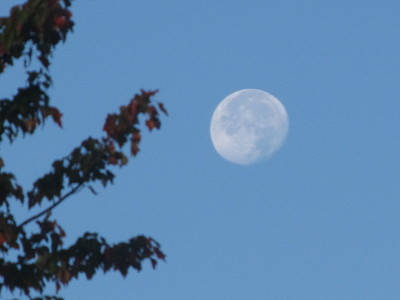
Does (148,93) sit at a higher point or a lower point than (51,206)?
higher

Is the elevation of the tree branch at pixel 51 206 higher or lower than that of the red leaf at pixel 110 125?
lower

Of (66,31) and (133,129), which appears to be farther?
(66,31)

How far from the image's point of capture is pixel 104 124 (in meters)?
10.1

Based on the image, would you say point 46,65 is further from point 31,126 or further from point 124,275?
point 124,275

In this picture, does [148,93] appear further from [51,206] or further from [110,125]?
[51,206]

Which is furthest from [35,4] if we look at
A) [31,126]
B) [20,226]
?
[20,226]

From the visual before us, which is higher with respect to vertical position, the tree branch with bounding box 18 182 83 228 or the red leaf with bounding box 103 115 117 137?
the red leaf with bounding box 103 115 117 137

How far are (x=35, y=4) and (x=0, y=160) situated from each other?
7.09 feet

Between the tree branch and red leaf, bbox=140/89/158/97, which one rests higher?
red leaf, bbox=140/89/158/97

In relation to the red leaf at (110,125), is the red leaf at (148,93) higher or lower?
higher

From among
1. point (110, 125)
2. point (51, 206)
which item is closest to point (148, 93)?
point (110, 125)

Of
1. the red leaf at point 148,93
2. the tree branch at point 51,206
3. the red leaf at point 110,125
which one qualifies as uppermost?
the red leaf at point 148,93

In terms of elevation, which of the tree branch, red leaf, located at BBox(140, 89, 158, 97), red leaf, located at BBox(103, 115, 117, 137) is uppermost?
red leaf, located at BBox(140, 89, 158, 97)

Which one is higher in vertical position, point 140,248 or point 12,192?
point 12,192
